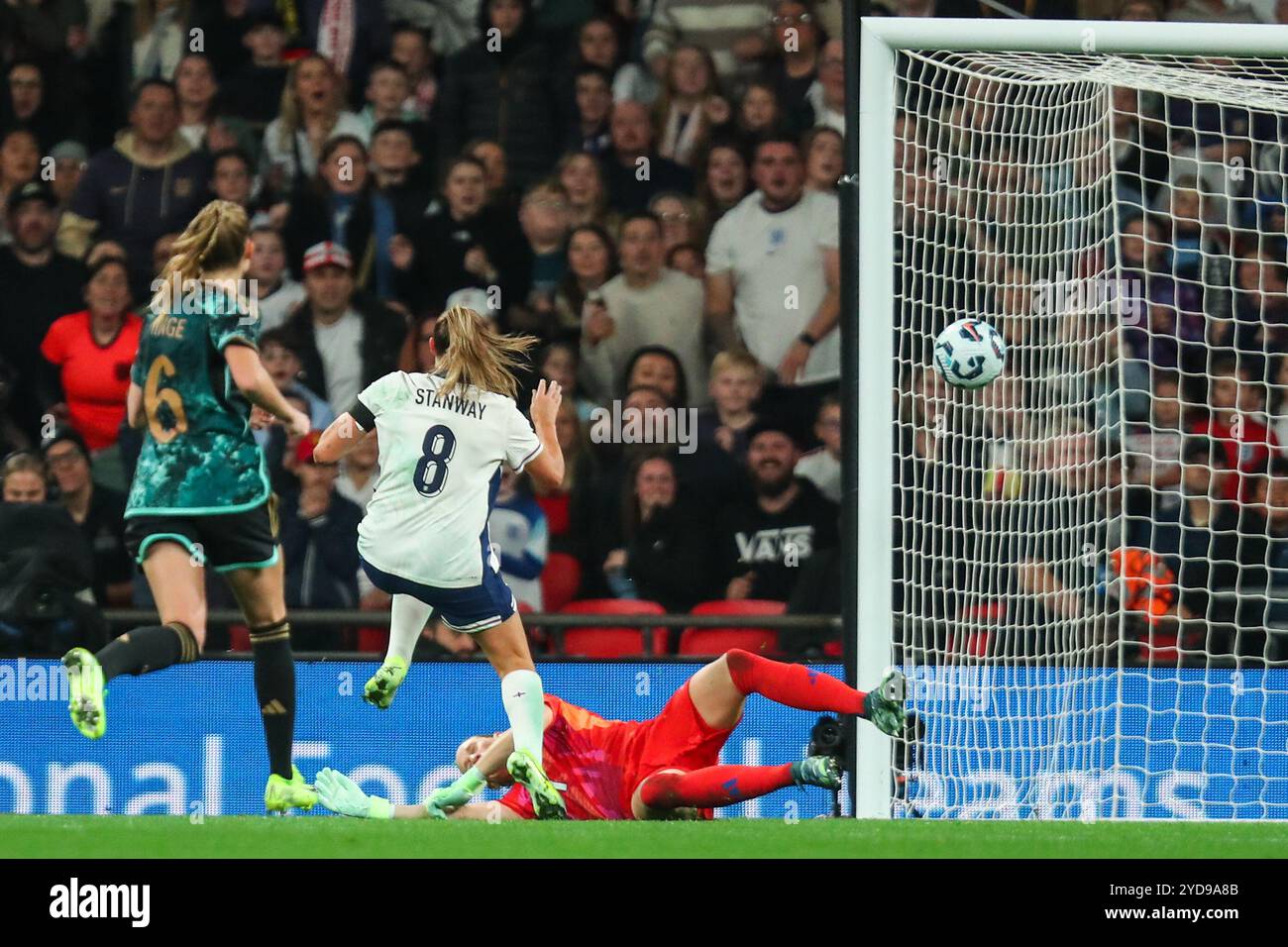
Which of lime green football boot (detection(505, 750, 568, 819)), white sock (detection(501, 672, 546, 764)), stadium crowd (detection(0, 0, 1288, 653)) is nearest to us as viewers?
lime green football boot (detection(505, 750, 568, 819))

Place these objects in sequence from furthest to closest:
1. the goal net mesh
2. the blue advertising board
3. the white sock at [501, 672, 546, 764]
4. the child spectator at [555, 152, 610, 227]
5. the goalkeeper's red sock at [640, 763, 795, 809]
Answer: the child spectator at [555, 152, 610, 227] < the blue advertising board < the goal net mesh < the white sock at [501, 672, 546, 764] < the goalkeeper's red sock at [640, 763, 795, 809]

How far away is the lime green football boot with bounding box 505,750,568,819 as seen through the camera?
5.85 meters

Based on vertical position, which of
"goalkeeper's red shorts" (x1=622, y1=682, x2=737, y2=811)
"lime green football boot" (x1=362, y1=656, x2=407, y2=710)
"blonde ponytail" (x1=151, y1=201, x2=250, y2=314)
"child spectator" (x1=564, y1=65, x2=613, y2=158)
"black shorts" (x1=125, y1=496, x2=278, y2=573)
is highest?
"child spectator" (x1=564, y1=65, x2=613, y2=158)

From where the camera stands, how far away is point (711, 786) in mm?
5695

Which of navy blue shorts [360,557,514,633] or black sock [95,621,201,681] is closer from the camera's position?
black sock [95,621,201,681]

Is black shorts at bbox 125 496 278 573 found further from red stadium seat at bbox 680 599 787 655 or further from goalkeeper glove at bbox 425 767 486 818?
red stadium seat at bbox 680 599 787 655

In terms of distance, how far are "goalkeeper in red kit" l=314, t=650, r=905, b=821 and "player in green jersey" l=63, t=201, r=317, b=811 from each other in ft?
2.24

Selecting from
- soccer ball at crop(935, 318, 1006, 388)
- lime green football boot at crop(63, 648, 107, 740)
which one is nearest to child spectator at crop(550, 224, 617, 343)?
soccer ball at crop(935, 318, 1006, 388)

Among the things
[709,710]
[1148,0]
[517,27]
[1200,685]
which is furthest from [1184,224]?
[709,710]

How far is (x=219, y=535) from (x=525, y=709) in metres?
1.01

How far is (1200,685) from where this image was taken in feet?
24.3

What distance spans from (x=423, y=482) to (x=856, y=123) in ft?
5.74

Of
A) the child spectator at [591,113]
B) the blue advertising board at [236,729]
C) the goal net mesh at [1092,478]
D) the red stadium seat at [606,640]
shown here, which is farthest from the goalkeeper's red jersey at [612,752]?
the child spectator at [591,113]
